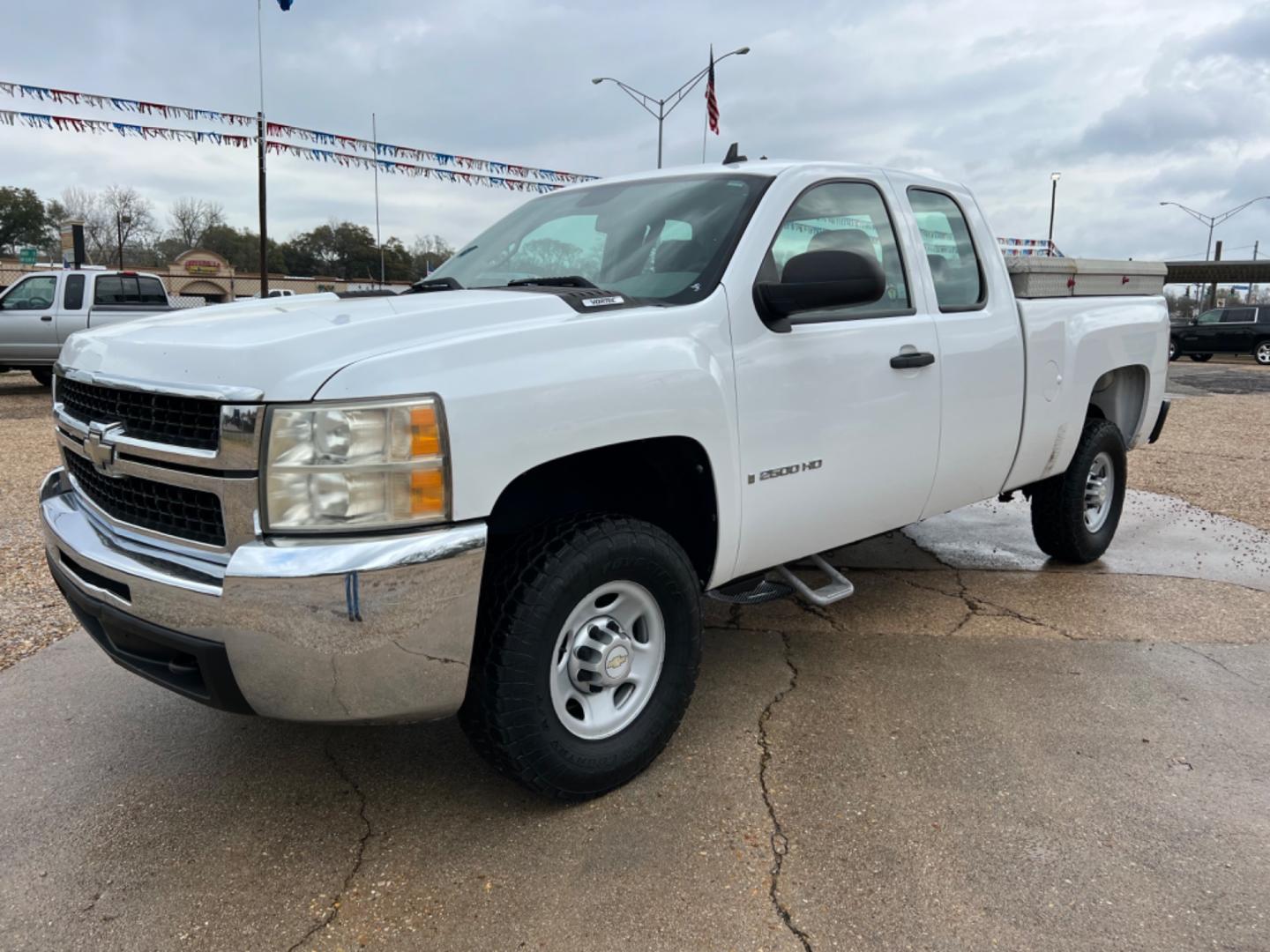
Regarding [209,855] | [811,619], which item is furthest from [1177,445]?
[209,855]

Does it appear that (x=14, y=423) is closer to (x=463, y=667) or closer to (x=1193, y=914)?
(x=463, y=667)

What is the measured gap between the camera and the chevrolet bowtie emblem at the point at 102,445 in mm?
2490

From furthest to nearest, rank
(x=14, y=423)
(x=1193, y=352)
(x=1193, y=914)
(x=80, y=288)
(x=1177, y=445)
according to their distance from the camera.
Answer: (x=1193, y=352) → (x=80, y=288) → (x=14, y=423) → (x=1177, y=445) → (x=1193, y=914)

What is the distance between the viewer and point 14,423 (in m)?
11.2

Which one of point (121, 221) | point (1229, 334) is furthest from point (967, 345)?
point (121, 221)

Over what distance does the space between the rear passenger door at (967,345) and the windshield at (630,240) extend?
97 cm

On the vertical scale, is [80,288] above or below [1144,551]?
above

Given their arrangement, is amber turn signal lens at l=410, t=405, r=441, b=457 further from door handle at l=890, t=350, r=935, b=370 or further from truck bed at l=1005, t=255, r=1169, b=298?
truck bed at l=1005, t=255, r=1169, b=298

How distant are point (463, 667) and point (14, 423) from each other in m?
11.4

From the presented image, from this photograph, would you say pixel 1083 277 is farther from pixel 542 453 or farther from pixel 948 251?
pixel 542 453

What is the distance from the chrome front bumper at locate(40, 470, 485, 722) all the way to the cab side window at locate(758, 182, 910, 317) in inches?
64.4

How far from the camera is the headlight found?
215cm

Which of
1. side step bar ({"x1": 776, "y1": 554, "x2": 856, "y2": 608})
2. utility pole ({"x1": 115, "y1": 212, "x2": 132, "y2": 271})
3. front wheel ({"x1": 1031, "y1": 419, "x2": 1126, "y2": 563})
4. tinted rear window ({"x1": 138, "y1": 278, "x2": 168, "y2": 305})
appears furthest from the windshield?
utility pole ({"x1": 115, "y1": 212, "x2": 132, "y2": 271})

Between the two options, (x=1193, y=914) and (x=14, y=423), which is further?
(x=14, y=423)
